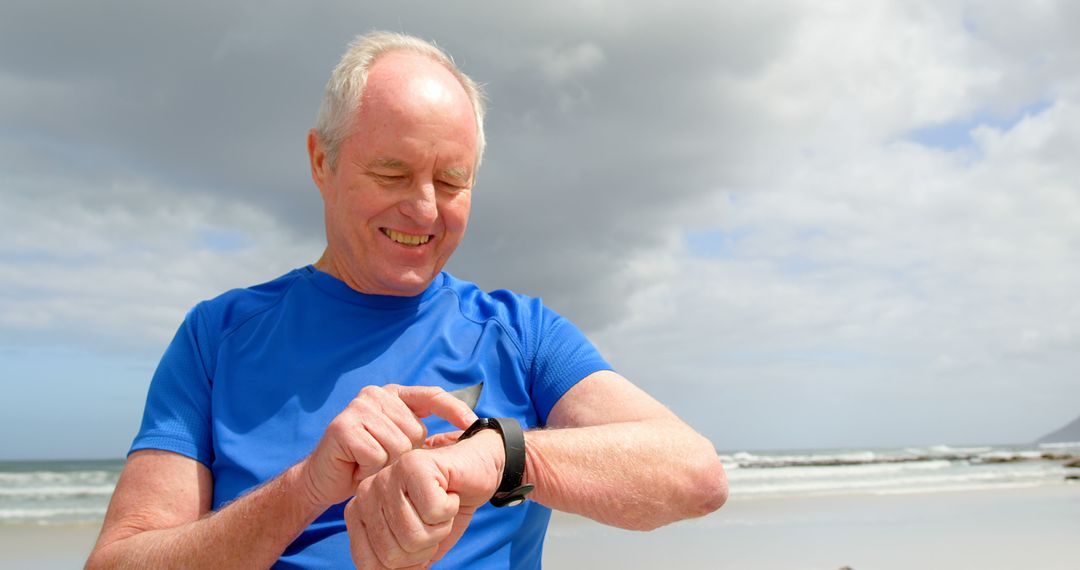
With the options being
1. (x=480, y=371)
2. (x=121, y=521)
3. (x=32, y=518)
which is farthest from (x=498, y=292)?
(x=32, y=518)

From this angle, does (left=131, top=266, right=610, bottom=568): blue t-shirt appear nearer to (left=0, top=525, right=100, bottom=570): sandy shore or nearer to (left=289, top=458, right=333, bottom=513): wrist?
(left=289, top=458, right=333, bottom=513): wrist

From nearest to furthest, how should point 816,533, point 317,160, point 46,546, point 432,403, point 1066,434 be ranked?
point 432,403, point 317,160, point 46,546, point 816,533, point 1066,434

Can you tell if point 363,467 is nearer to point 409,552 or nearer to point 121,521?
A: point 409,552

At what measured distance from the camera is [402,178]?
5.89 feet

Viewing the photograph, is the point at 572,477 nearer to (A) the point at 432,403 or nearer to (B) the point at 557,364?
(A) the point at 432,403

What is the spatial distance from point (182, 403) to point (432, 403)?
68 cm

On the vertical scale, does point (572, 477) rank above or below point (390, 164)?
below

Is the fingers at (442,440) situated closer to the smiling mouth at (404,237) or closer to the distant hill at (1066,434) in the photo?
the smiling mouth at (404,237)

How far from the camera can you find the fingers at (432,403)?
1393mm

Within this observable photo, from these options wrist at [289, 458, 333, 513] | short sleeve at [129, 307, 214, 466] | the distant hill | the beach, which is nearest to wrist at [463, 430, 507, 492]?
wrist at [289, 458, 333, 513]

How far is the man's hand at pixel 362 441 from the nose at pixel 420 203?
21.0 inches

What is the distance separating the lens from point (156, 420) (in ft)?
5.64

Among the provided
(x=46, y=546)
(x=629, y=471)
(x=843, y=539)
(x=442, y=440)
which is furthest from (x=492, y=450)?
(x=46, y=546)

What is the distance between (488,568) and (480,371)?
42 centimetres
